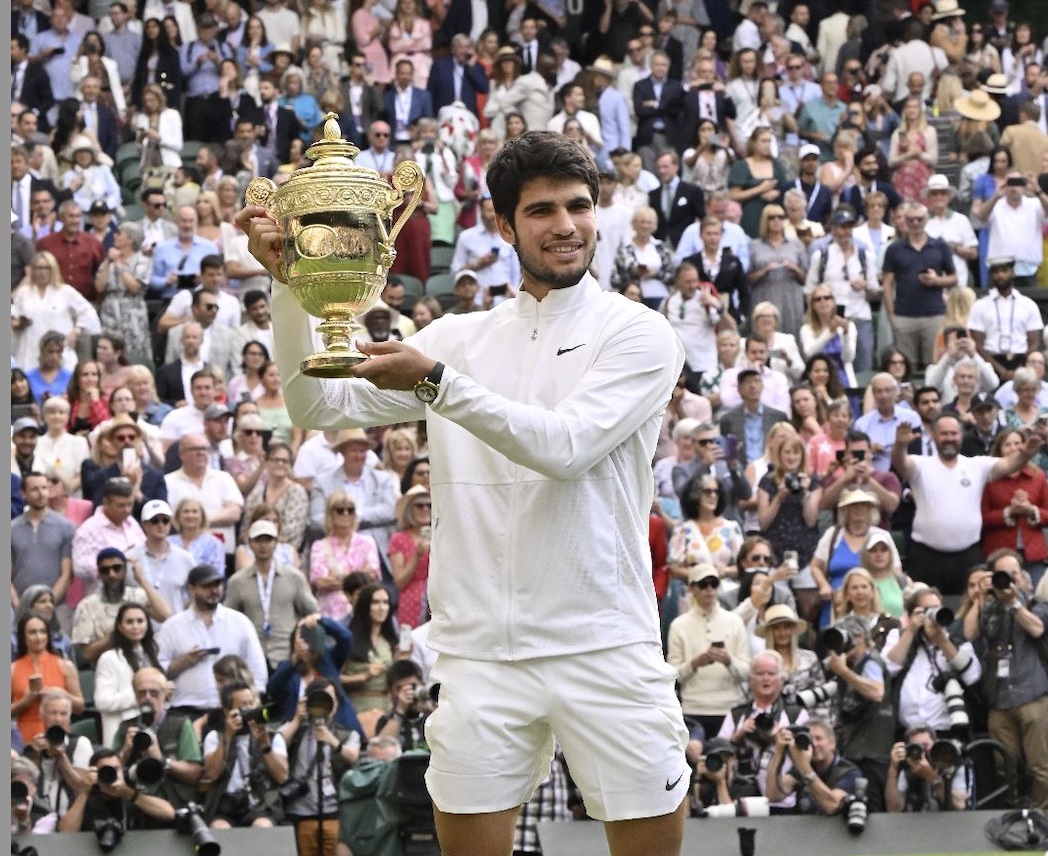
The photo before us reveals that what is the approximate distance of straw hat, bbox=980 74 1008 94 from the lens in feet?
65.9

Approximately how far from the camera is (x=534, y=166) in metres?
4.66

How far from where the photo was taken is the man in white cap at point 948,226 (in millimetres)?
17188

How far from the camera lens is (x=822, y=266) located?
16.6 meters

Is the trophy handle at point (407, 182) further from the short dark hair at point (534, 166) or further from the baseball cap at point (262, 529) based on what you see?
the baseball cap at point (262, 529)

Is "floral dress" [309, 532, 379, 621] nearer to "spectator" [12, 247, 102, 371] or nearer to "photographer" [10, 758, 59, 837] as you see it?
"photographer" [10, 758, 59, 837]

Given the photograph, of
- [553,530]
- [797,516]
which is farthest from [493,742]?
[797,516]

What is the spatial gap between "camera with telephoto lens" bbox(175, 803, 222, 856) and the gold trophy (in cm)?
557

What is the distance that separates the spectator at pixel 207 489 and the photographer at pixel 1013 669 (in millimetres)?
4345

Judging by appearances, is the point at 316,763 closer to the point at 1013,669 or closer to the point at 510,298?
the point at 510,298

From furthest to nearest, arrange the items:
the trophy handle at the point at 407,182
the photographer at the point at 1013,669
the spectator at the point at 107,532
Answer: the spectator at the point at 107,532 < the photographer at the point at 1013,669 < the trophy handle at the point at 407,182

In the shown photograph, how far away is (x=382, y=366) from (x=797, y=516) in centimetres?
911

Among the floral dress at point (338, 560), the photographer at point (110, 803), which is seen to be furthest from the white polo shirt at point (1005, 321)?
the photographer at point (110, 803)

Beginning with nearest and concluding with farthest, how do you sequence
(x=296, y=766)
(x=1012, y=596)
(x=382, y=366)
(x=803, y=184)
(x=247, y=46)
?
1. (x=382, y=366)
2. (x=296, y=766)
3. (x=1012, y=596)
4. (x=803, y=184)
5. (x=247, y=46)

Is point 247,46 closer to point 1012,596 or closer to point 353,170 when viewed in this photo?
point 1012,596
